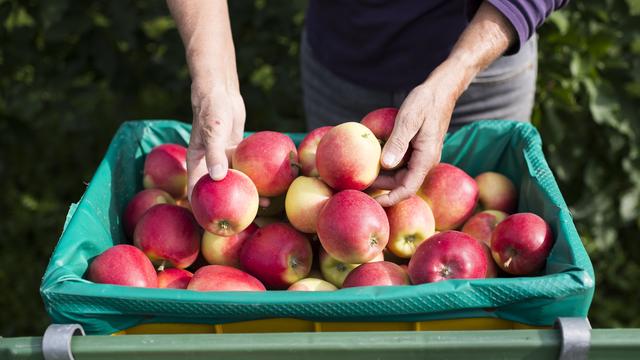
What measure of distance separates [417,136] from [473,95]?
55 centimetres

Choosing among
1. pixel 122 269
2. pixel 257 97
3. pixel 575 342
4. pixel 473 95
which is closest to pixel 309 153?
pixel 122 269

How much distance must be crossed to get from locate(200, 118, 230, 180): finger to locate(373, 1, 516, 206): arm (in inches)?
12.1

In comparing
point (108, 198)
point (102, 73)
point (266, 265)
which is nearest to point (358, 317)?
point (266, 265)

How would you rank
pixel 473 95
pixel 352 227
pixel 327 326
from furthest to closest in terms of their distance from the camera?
pixel 473 95 < pixel 352 227 < pixel 327 326

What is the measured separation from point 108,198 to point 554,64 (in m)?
1.61

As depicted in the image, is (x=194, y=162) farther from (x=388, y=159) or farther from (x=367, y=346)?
(x=367, y=346)

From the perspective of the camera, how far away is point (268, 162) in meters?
1.50

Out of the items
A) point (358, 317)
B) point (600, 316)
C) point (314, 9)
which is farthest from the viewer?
point (600, 316)

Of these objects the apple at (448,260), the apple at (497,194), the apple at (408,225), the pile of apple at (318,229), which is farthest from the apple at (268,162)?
the apple at (497,194)

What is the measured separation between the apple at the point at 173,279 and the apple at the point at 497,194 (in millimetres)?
659

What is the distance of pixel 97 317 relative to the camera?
1.23 metres

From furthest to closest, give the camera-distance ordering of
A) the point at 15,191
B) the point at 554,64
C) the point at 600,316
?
the point at 15,191, the point at 600,316, the point at 554,64

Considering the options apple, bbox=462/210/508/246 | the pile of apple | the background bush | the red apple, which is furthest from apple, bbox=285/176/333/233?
the background bush

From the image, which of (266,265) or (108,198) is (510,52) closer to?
(266,265)
